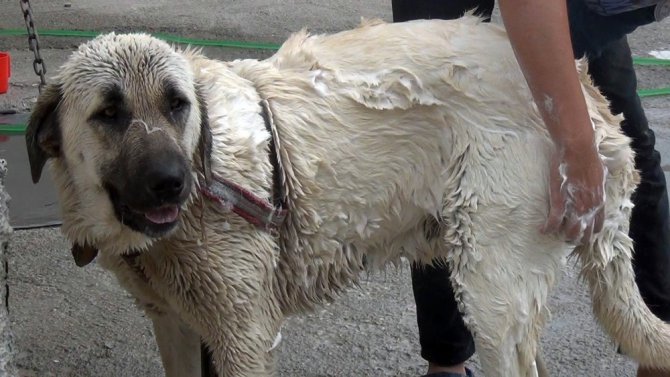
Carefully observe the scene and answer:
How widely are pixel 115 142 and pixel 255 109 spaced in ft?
1.70

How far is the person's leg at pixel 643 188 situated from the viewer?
3.64 meters

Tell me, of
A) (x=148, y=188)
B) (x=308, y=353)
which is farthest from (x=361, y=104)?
(x=308, y=353)

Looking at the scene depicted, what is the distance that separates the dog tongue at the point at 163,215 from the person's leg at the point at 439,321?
117 centimetres

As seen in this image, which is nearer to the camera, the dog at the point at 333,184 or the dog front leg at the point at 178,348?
the dog at the point at 333,184

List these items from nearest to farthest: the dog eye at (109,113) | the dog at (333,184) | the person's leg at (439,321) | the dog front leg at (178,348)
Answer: the dog eye at (109,113), the dog at (333,184), the dog front leg at (178,348), the person's leg at (439,321)

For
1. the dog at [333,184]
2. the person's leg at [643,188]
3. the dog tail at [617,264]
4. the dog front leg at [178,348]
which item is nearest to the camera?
the dog at [333,184]

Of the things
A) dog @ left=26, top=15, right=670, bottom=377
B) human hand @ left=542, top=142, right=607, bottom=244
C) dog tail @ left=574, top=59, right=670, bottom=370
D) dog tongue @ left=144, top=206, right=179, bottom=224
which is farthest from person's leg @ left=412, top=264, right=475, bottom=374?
dog tongue @ left=144, top=206, right=179, bottom=224

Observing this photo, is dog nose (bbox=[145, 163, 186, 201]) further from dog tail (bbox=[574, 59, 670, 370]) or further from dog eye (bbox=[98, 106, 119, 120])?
dog tail (bbox=[574, 59, 670, 370])

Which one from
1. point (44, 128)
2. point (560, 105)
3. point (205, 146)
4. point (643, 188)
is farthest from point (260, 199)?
point (643, 188)

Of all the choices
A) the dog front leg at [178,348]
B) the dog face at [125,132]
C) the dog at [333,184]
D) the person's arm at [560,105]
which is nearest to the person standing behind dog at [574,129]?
the person's arm at [560,105]

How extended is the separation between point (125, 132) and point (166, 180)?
8.0 inches

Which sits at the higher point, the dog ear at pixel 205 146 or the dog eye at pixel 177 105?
the dog eye at pixel 177 105

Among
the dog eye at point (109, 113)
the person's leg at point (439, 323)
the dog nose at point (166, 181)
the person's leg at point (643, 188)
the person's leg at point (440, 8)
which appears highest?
the person's leg at point (440, 8)

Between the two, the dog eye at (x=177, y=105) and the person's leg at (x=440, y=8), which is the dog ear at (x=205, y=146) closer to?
the dog eye at (x=177, y=105)
